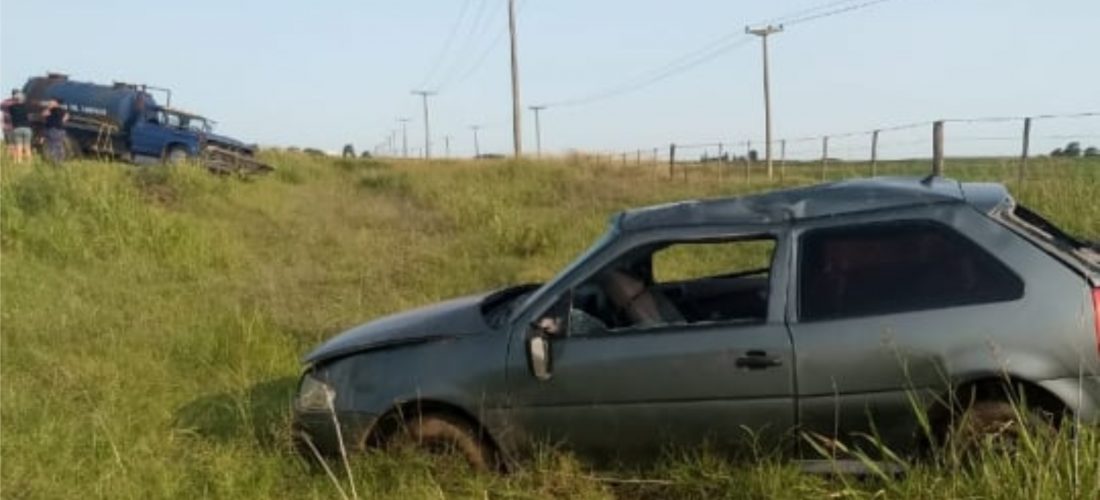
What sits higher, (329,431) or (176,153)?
(176,153)

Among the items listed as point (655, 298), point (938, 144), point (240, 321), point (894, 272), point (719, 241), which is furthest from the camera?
point (938, 144)

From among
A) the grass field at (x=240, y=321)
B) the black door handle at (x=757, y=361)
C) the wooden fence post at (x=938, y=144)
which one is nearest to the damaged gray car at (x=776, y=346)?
the black door handle at (x=757, y=361)

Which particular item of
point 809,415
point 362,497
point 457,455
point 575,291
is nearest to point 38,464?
point 362,497

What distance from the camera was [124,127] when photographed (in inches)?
1092

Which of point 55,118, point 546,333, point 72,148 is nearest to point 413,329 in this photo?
point 546,333

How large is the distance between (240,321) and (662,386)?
4.42 metres

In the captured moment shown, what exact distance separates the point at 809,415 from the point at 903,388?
1.27 ft

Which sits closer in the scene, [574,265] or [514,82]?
[574,265]

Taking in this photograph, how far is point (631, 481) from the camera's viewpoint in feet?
14.2

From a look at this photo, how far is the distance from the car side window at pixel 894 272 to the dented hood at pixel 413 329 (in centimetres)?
154

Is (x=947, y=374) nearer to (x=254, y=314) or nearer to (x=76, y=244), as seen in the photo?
(x=254, y=314)

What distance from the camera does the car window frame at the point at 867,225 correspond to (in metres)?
3.98

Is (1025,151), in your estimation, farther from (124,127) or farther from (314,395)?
(124,127)

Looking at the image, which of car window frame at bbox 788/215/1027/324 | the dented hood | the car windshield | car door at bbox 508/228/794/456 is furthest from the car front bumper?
car window frame at bbox 788/215/1027/324
